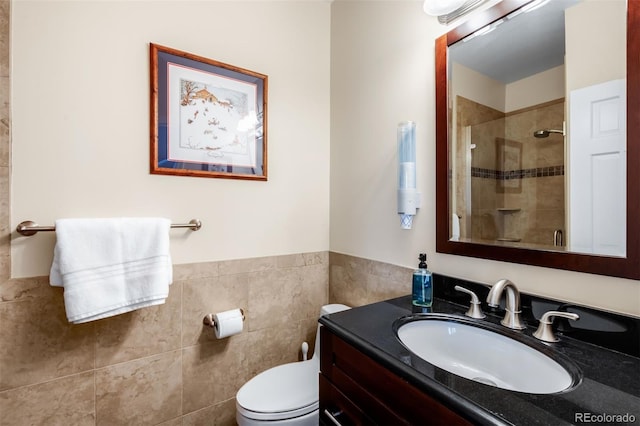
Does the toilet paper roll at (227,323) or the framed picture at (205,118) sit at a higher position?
the framed picture at (205,118)

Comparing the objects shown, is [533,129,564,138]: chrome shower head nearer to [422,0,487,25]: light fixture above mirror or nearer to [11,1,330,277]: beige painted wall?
[422,0,487,25]: light fixture above mirror

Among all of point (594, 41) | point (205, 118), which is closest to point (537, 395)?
point (594, 41)

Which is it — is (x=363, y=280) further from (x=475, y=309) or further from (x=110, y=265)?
(x=110, y=265)

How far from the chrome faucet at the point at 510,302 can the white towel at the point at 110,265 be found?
124 centimetres

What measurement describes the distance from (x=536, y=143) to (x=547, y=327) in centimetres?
57

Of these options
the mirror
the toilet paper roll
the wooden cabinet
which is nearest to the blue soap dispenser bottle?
the mirror

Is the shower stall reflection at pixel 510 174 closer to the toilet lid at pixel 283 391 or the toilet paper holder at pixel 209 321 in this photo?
the toilet lid at pixel 283 391

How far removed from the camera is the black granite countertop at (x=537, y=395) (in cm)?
54

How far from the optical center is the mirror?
0.81 meters

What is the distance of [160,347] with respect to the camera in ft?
4.61

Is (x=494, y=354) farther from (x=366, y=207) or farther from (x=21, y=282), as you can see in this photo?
(x=21, y=282)

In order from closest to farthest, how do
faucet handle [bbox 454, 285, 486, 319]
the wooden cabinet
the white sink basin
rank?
the wooden cabinet → the white sink basin → faucet handle [bbox 454, 285, 486, 319]

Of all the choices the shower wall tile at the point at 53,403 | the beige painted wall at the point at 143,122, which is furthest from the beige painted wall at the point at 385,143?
the shower wall tile at the point at 53,403

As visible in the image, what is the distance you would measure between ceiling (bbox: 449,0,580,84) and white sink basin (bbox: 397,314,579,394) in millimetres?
877
